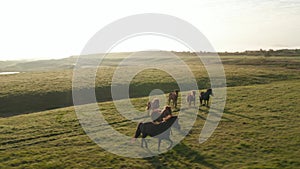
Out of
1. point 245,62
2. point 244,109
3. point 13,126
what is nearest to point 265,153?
point 244,109

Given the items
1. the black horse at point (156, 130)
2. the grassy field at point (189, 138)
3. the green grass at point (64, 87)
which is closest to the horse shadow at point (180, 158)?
the grassy field at point (189, 138)

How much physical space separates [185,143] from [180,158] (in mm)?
2346

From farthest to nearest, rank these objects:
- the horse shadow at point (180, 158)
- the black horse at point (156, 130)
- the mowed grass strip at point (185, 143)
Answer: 1. the black horse at point (156, 130)
2. the mowed grass strip at point (185, 143)
3. the horse shadow at point (180, 158)

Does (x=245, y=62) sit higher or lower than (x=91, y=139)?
higher

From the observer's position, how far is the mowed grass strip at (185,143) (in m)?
17.0

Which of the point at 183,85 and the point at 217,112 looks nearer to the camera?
the point at 217,112

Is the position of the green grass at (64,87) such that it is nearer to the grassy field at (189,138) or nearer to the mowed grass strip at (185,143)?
the grassy field at (189,138)

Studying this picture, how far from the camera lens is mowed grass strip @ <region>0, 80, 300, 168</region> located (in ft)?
55.7

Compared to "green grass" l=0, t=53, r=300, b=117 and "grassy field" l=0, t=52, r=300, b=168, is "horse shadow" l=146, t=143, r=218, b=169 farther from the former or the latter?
"green grass" l=0, t=53, r=300, b=117

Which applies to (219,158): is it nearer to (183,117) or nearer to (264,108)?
(183,117)

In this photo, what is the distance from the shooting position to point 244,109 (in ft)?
93.2

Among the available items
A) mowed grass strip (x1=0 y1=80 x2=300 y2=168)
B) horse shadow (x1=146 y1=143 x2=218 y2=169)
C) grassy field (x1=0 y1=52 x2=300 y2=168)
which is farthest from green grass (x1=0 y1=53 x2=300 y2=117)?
horse shadow (x1=146 y1=143 x2=218 y2=169)

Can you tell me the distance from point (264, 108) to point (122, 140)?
14.7 m

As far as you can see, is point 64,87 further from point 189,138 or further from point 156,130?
point 156,130
